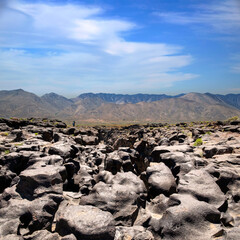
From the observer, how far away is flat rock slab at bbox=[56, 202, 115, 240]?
36.4 feet

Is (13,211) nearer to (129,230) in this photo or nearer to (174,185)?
(129,230)

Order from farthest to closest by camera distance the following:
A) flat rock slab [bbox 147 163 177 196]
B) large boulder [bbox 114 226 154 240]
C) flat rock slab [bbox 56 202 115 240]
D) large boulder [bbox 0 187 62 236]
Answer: flat rock slab [bbox 147 163 177 196], large boulder [bbox 0 187 62 236], large boulder [bbox 114 226 154 240], flat rock slab [bbox 56 202 115 240]

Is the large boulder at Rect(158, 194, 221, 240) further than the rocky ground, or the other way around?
the rocky ground

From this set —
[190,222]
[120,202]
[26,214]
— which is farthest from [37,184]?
[190,222]

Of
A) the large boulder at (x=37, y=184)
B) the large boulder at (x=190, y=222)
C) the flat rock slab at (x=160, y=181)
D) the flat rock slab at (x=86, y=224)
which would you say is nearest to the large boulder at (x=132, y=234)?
the flat rock slab at (x=86, y=224)

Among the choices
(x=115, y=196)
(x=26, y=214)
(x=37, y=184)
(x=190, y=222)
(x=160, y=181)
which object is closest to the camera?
(x=190, y=222)

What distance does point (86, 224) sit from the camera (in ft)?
37.5

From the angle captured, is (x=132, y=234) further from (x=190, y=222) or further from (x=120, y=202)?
(x=190, y=222)

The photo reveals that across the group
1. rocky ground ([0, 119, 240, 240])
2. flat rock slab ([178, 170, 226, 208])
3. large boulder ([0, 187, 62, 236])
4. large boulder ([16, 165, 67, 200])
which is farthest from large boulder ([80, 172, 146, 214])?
flat rock slab ([178, 170, 226, 208])

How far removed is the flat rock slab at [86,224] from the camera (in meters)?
11.1

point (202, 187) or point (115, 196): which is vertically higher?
point (202, 187)

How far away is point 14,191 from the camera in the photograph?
53.2 ft

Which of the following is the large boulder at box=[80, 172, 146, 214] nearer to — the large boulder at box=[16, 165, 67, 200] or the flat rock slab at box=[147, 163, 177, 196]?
the flat rock slab at box=[147, 163, 177, 196]

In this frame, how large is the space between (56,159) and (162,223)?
13686 mm
